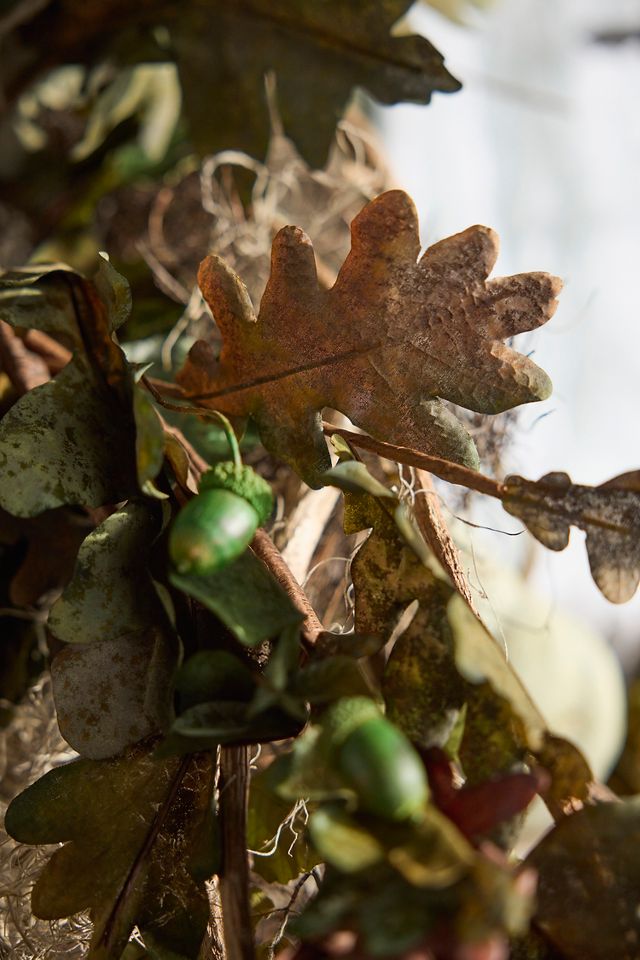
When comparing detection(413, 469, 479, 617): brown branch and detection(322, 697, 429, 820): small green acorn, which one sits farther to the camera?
detection(413, 469, 479, 617): brown branch

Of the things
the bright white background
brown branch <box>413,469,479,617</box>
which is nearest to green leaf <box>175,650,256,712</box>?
brown branch <box>413,469,479,617</box>

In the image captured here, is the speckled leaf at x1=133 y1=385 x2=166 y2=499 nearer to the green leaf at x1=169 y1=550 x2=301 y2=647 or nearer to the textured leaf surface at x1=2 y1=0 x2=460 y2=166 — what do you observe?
the green leaf at x1=169 y1=550 x2=301 y2=647

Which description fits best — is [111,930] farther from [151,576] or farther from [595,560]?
[595,560]

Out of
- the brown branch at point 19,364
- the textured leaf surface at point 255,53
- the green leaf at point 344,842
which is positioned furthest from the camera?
the textured leaf surface at point 255,53

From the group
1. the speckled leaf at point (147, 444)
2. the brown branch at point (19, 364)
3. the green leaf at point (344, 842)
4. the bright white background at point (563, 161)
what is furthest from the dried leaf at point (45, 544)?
the bright white background at point (563, 161)

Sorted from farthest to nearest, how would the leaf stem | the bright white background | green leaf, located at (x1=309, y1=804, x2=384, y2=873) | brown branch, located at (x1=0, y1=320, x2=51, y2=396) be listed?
1. the bright white background
2. brown branch, located at (x1=0, y1=320, x2=51, y2=396)
3. the leaf stem
4. green leaf, located at (x1=309, y1=804, x2=384, y2=873)

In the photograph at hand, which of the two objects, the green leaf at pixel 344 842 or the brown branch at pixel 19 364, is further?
the brown branch at pixel 19 364

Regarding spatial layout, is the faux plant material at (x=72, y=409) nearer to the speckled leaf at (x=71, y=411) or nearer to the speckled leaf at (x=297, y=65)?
the speckled leaf at (x=71, y=411)
